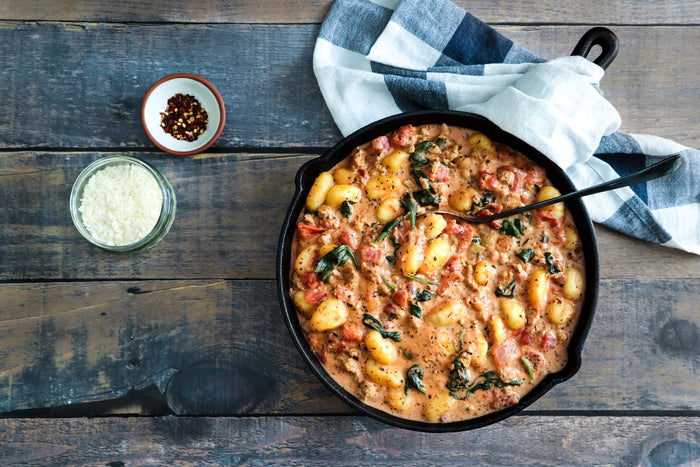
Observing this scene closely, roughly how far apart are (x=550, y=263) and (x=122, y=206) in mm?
1902

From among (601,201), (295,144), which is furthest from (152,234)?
(601,201)

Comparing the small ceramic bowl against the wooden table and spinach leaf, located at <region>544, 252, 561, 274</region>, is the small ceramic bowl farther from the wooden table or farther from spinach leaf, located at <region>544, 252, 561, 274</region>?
spinach leaf, located at <region>544, 252, 561, 274</region>

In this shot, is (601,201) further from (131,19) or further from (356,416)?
(131,19)

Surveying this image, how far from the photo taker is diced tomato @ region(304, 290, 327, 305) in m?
2.25

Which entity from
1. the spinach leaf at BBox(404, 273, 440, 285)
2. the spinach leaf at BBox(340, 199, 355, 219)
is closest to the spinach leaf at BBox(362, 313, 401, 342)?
the spinach leaf at BBox(404, 273, 440, 285)

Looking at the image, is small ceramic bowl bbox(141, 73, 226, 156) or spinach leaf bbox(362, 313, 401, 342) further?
small ceramic bowl bbox(141, 73, 226, 156)

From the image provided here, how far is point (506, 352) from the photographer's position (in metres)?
2.22

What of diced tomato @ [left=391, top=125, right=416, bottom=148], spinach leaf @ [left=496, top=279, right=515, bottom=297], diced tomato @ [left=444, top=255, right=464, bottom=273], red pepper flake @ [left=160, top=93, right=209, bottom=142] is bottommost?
spinach leaf @ [left=496, top=279, right=515, bottom=297]

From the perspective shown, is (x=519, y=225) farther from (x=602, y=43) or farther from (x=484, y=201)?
(x=602, y=43)

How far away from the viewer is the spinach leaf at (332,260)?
87.4 inches

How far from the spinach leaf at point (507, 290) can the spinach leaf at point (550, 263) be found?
171mm

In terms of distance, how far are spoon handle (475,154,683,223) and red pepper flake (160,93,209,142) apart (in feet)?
4.54

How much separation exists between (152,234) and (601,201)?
2075 mm

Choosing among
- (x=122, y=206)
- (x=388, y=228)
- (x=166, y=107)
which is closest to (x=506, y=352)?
(x=388, y=228)
